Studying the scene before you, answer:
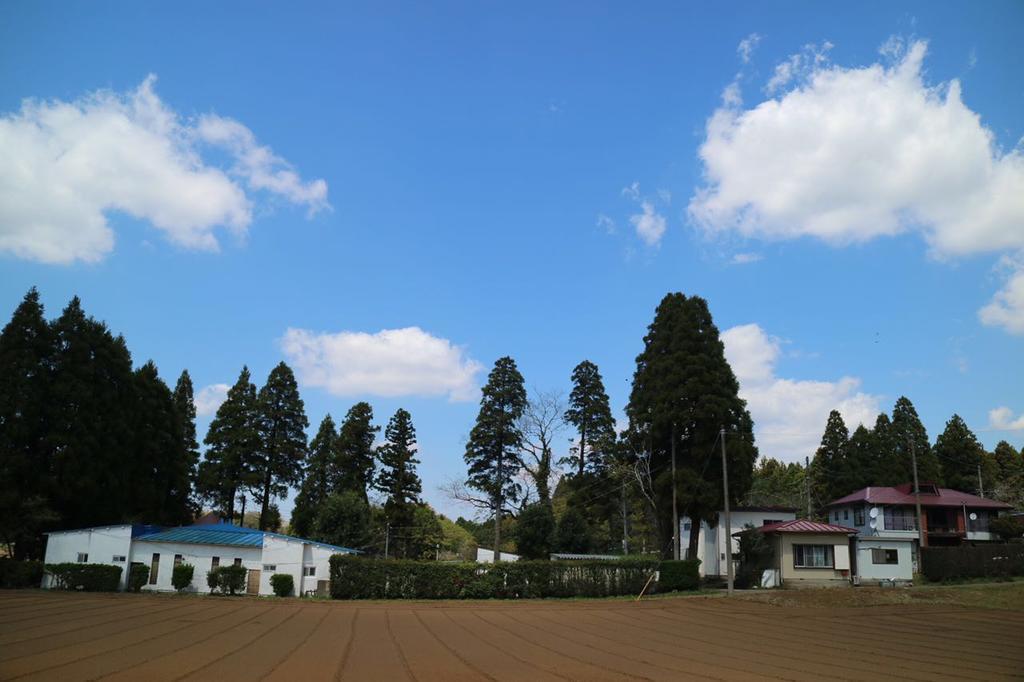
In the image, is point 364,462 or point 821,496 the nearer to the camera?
point 364,462

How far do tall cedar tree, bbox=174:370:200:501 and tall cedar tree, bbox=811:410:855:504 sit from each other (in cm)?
5619

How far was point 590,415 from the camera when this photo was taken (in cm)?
5419

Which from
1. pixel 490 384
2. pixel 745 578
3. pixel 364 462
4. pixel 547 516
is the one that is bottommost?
pixel 745 578

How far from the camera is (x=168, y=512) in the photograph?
4988cm

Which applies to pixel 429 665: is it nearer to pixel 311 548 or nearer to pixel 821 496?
pixel 311 548

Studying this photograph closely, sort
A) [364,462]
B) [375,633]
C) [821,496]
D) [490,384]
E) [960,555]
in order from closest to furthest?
[375,633]
[960,555]
[490,384]
[364,462]
[821,496]

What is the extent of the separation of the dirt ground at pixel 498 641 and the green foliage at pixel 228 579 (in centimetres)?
495

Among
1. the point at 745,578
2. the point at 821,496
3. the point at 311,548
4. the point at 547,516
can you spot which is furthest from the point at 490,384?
the point at 821,496

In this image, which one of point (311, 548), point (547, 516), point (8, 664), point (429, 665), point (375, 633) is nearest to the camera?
point (8, 664)

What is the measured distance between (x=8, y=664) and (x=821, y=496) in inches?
2555

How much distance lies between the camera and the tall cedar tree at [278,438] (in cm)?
5288

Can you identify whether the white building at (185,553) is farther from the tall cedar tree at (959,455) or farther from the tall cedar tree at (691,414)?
the tall cedar tree at (959,455)

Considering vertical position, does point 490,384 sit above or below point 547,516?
above

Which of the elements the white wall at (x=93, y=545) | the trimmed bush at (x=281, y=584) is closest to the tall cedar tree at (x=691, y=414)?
the trimmed bush at (x=281, y=584)
